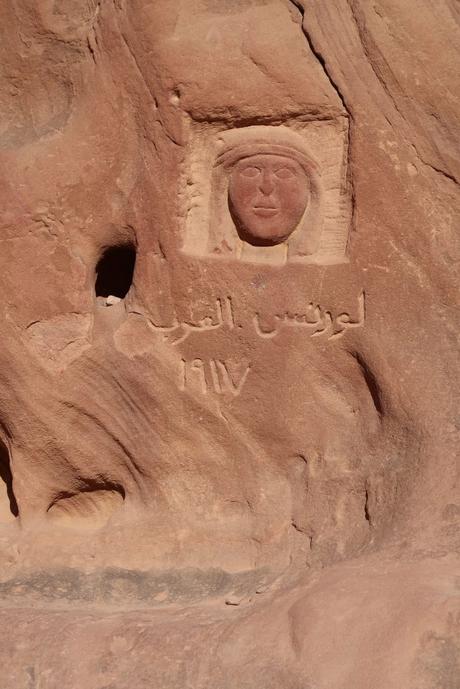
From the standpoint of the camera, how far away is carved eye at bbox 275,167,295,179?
10.3ft

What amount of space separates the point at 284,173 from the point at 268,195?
9 cm

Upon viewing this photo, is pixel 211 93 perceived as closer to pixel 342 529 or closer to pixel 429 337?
pixel 429 337

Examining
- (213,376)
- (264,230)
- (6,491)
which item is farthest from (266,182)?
(6,491)

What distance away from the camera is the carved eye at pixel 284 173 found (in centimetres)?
313

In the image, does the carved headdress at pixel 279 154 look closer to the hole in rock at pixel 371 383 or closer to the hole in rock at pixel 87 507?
the hole in rock at pixel 371 383

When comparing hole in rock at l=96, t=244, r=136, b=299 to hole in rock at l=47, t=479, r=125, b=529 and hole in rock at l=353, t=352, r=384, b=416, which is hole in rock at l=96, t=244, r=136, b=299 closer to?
hole in rock at l=47, t=479, r=125, b=529

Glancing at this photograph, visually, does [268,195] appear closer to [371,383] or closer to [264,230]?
[264,230]

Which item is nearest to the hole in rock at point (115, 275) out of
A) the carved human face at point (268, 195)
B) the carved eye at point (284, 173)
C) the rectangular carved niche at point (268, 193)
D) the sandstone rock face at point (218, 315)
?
the sandstone rock face at point (218, 315)

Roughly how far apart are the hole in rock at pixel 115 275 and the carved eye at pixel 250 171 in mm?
578

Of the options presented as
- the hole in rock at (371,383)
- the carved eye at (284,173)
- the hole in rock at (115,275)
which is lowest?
the hole in rock at (371,383)

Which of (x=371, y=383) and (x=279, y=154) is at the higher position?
(x=279, y=154)

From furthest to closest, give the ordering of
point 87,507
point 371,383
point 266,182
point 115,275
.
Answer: point 115,275, point 87,507, point 371,383, point 266,182

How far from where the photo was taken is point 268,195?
314cm

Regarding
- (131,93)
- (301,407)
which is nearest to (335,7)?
(131,93)
